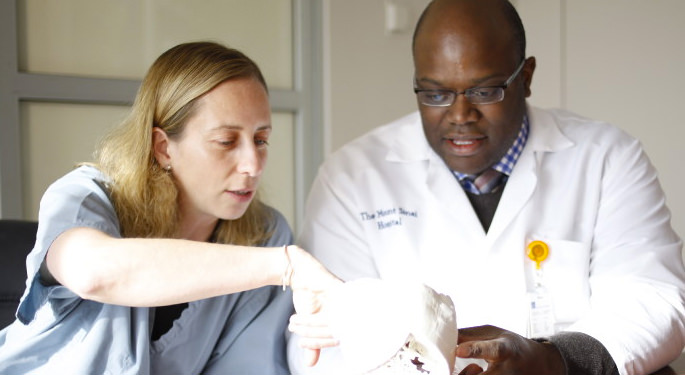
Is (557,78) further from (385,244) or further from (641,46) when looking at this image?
(385,244)

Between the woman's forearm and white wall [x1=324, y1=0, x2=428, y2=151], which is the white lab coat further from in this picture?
white wall [x1=324, y1=0, x2=428, y2=151]

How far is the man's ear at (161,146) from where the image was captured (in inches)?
56.0

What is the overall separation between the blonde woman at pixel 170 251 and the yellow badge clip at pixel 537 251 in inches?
22.9

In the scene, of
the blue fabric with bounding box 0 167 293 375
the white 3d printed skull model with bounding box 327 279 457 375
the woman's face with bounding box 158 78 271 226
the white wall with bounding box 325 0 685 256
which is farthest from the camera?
the white wall with bounding box 325 0 685 256

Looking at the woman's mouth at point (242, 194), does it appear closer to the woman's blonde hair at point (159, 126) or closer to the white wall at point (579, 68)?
the woman's blonde hair at point (159, 126)

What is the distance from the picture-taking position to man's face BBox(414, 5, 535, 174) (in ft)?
5.19

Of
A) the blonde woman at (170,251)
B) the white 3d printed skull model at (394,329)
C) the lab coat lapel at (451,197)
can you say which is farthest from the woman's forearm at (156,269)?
the lab coat lapel at (451,197)

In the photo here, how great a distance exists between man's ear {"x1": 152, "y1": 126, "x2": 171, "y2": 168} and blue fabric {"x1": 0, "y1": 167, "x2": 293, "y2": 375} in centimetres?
12

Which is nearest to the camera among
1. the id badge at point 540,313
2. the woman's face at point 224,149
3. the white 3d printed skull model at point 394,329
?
the white 3d printed skull model at point 394,329

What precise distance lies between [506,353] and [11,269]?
1000 millimetres

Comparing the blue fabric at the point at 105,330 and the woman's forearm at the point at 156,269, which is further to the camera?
the blue fabric at the point at 105,330

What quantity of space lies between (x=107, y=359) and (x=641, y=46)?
7.81 feet

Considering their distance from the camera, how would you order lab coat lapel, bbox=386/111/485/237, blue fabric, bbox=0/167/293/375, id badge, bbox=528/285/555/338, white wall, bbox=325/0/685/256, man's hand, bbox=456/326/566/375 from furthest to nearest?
white wall, bbox=325/0/685/256 < lab coat lapel, bbox=386/111/485/237 < id badge, bbox=528/285/555/338 < blue fabric, bbox=0/167/293/375 < man's hand, bbox=456/326/566/375

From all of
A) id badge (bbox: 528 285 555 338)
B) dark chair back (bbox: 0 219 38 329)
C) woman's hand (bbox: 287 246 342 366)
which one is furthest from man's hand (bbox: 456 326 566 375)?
dark chair back (bbox: 0 219 38 329)
